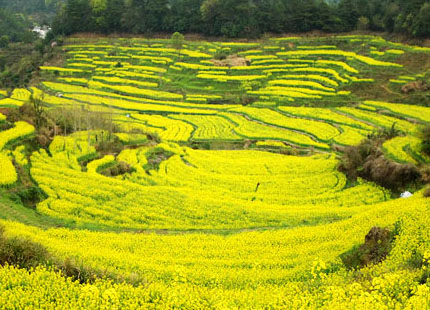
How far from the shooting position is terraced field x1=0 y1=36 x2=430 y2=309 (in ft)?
36.4

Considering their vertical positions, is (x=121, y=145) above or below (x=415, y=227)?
below

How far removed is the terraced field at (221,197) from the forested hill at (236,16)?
484 inches

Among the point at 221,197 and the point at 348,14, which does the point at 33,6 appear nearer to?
the point at 348,14

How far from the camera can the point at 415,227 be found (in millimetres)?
14875

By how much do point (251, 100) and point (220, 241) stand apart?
41328 mm

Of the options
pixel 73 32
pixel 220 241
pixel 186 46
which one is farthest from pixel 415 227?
pixel 73 32

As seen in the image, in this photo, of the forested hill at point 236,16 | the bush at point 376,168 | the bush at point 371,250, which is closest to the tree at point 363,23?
the forested hill at point 236,16

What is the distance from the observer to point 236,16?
3204 inches

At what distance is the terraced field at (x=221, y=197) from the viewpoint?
11.1m

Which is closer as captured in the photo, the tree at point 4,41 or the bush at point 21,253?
the bush at point 21,253

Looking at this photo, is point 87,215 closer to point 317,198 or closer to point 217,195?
point 217,195

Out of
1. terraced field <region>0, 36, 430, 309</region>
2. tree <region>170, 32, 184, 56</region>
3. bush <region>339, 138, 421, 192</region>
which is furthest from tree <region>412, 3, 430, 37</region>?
bush <region>339, 138, 421, 192</region>

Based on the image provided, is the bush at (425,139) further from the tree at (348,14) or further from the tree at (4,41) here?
the tree at (4,41)

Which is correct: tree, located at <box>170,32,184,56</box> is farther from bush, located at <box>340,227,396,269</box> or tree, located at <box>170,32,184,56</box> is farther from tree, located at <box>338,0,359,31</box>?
bush, located at <box>340,227,396,269</box>
